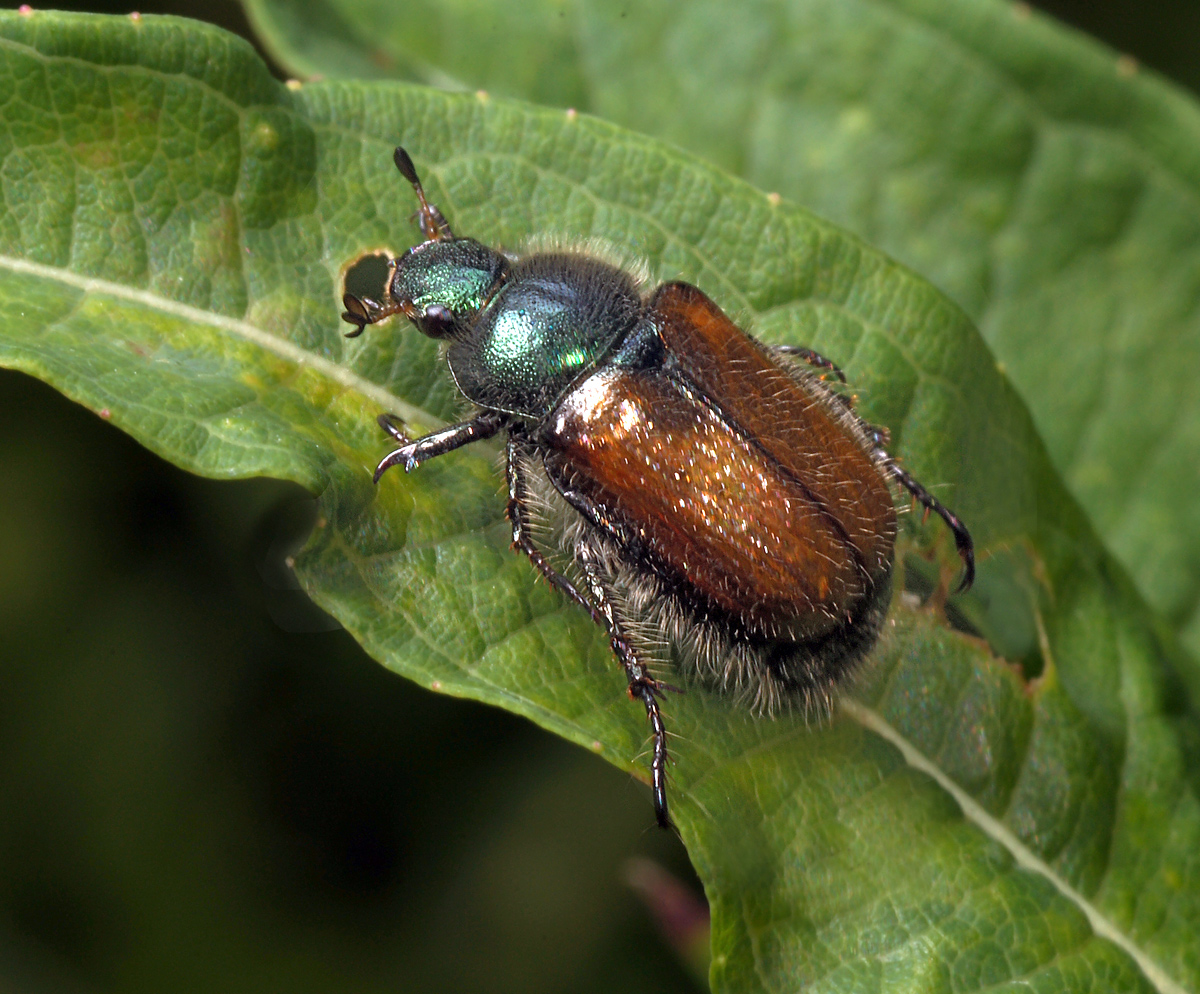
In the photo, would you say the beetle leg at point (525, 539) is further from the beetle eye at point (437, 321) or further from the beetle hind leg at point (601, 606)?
the beetle eye at point (437, 321)

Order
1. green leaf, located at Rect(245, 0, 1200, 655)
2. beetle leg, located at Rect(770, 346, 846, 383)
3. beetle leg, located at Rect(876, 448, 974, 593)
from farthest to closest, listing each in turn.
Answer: green leaf, located at Rect(245, 0, 1200, 655) → beetle leg, located at Rect(770, 346, 846, 383) → beetle leg, located at Rect(876, 448, 974, 593)

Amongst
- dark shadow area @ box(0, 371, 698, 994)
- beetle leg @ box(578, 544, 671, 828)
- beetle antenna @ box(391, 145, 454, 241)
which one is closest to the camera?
beetle leg @ box(578, 544, 671, 828)

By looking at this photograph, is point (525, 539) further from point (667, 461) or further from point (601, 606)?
point (667, 461)

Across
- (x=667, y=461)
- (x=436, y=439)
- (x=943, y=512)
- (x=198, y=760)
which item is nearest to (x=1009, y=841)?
(x=943, y=512)

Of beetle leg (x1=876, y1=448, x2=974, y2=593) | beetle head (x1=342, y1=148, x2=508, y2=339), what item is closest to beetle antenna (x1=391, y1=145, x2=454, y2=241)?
beetle head (x1=342, y1=148, x2=508, y2=339)

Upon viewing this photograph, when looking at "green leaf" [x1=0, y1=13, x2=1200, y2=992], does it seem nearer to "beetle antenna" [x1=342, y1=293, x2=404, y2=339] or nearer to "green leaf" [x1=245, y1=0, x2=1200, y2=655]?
"beetle antenna" [x1=342, y1=293, x2=404, y2=339]

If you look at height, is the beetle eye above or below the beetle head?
below
